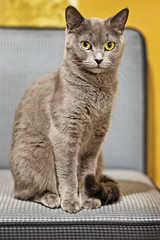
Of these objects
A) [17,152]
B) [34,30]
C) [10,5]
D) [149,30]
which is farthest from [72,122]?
[10,5]

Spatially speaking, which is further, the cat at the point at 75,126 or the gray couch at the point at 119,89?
the gray couch at the point at 119,89

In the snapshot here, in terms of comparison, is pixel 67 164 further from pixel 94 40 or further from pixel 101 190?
pixel 94 40

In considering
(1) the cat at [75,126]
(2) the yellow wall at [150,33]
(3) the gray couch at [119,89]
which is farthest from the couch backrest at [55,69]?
(1) the cat at [75,126]

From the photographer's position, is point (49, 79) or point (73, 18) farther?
point (49, 79)

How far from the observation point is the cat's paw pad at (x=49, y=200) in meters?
1.30

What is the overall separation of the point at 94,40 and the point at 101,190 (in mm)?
554

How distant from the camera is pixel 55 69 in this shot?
194cm

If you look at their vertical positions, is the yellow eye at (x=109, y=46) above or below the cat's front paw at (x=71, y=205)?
above

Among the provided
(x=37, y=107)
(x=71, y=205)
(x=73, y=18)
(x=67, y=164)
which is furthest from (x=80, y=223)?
(x=73, y=18)

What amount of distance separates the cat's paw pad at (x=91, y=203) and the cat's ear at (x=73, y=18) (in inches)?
25.7

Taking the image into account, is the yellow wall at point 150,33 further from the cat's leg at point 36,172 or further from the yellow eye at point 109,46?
the cat's leg at point 36,172

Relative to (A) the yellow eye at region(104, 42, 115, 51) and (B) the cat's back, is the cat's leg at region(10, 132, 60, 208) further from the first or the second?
(A) the yellow eye at region(104, 42, 115, 51)

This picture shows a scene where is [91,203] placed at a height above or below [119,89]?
below

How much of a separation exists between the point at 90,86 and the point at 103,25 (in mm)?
232
